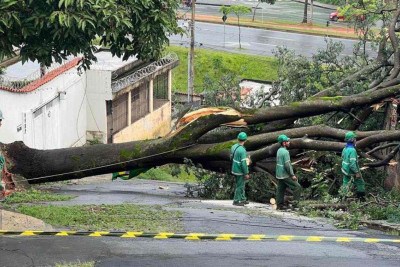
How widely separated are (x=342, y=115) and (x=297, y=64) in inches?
88.4

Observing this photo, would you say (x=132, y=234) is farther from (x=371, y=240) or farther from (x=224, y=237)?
(x=371, y=240)

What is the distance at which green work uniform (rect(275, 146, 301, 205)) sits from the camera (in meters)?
14.1

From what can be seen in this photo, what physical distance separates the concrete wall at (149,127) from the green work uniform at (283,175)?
14447 mm

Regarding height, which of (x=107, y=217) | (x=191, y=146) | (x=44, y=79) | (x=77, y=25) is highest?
(x=77, y=25)

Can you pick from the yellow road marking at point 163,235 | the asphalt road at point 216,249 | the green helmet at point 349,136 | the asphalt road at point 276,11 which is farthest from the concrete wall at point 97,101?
the asphalt road at point 276,11

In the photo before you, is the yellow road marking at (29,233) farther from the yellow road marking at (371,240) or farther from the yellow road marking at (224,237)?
the yellow road marking at (371,240)

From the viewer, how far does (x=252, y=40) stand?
4091cm

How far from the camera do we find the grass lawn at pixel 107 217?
12219mm

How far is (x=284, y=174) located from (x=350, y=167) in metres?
1.12

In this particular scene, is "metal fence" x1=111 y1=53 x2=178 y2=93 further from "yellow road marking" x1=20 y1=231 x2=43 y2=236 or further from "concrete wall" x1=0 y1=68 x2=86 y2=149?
"yellow road marking" x1=20 y1=231 x2=43 y2=236

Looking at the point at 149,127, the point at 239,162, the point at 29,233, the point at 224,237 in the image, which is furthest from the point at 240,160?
the point at 149,127

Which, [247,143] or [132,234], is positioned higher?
[247,143]

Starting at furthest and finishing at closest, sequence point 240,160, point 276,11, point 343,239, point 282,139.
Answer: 1. point 276,11
2. point 240,160
3. point 282,139
4. point 343,239

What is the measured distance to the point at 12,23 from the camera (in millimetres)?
10719
